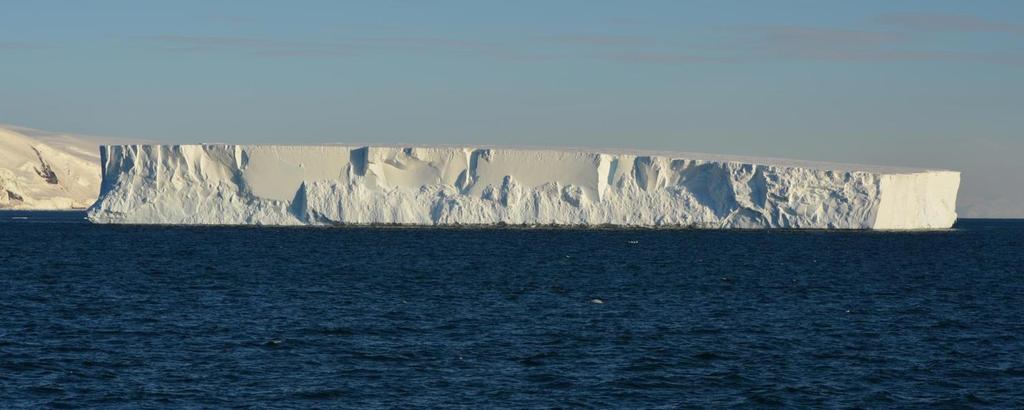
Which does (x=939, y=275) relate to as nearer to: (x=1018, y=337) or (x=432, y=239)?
(x=1018, y=337)

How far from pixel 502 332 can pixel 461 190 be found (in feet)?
111

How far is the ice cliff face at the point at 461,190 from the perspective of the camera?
171 feet

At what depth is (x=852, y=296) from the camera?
89.9 feet

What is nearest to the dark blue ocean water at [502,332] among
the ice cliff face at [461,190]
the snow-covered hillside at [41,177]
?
the ice cliff face at [461,190]

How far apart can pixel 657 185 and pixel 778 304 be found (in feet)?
91.8

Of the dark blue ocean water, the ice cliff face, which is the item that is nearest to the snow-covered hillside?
the ice cliff face

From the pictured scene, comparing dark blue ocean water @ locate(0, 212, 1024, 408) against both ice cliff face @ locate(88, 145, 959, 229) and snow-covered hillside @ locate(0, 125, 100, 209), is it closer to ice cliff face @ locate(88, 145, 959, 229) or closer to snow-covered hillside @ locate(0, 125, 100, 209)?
ice cliff face @ locate(88, 145, 959, 229)

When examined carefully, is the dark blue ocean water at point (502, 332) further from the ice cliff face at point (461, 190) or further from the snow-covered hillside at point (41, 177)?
the snow-covered hillside at point (41, 177)

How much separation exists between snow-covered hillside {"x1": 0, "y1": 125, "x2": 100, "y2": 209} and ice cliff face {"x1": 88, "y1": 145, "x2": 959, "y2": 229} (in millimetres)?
64966

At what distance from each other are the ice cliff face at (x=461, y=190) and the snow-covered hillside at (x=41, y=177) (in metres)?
65.0

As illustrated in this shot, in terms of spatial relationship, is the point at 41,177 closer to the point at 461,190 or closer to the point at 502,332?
the point at 461,190

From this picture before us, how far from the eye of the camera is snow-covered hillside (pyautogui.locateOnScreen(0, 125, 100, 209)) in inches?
4476

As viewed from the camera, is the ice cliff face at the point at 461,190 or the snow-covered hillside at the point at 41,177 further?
the snow-covered hillside at the point at 41,177

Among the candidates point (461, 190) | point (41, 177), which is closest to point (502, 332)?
point (461, 190)
